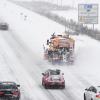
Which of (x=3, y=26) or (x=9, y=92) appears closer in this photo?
(x=9, y=92)

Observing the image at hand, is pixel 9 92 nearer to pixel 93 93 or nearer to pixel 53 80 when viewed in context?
pixel 93 93

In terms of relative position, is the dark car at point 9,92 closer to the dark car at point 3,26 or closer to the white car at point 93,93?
the white car at point 93,93

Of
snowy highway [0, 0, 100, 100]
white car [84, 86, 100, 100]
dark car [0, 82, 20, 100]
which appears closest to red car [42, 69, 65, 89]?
snowy highway [0, 0, 100, 100]

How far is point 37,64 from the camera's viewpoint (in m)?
52.6

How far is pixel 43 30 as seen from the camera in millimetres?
85688

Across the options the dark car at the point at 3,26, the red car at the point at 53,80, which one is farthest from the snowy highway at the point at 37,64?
the dark car at the point at 3,26

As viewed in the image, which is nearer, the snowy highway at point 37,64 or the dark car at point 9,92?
the dark car at point 9,92

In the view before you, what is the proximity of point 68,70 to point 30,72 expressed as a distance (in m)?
3.70

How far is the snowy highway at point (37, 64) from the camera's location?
37.7 meters

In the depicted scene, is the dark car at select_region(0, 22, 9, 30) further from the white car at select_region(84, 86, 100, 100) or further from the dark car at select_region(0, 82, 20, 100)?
the white car at select_region(84, 86, 100, 100)

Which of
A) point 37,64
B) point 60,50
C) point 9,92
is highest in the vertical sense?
point 9,92

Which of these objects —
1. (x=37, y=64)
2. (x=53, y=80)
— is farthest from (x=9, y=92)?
(x=37, y=64)

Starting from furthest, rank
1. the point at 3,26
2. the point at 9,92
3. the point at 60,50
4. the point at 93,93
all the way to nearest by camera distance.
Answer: the point at 3,26, the point at 60,50, the point at 9,92, the point at 93,93

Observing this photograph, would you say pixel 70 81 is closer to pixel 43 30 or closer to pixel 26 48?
pixel 26 48
